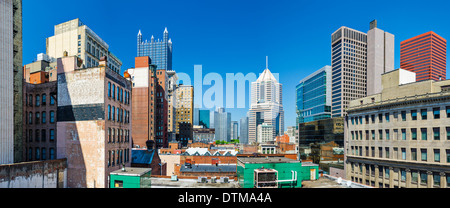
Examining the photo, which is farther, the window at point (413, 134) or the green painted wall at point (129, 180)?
the window at point (413, 134)

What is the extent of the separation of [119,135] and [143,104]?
67818mm

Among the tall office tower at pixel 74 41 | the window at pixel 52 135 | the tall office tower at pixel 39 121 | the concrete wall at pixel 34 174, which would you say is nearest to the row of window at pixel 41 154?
the tall office tower at pixel 39 121

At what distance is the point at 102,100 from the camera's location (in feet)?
119

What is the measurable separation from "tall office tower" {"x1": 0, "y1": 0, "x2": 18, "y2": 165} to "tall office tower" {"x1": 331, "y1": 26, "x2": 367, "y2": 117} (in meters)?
172

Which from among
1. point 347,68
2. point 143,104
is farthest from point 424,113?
point 347,68

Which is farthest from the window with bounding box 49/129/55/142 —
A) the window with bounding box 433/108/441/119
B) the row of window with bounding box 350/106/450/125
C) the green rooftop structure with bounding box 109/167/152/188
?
the window with bounding box 433/108/441/119

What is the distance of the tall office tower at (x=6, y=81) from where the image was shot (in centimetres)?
3141

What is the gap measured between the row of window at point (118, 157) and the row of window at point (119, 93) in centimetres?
898

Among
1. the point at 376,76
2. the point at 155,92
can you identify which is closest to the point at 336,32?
the point at 376,76

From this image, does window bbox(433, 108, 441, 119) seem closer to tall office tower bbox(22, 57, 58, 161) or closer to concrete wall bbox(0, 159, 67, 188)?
concrete wall bbox(0, 159, 67, 188)

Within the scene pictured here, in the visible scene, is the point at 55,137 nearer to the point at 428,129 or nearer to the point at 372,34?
the point at 428,129

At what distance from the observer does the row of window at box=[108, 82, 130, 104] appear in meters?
38.2

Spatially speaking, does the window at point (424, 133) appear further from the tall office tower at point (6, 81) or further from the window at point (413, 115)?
the tall office tower at point (6, 81)
